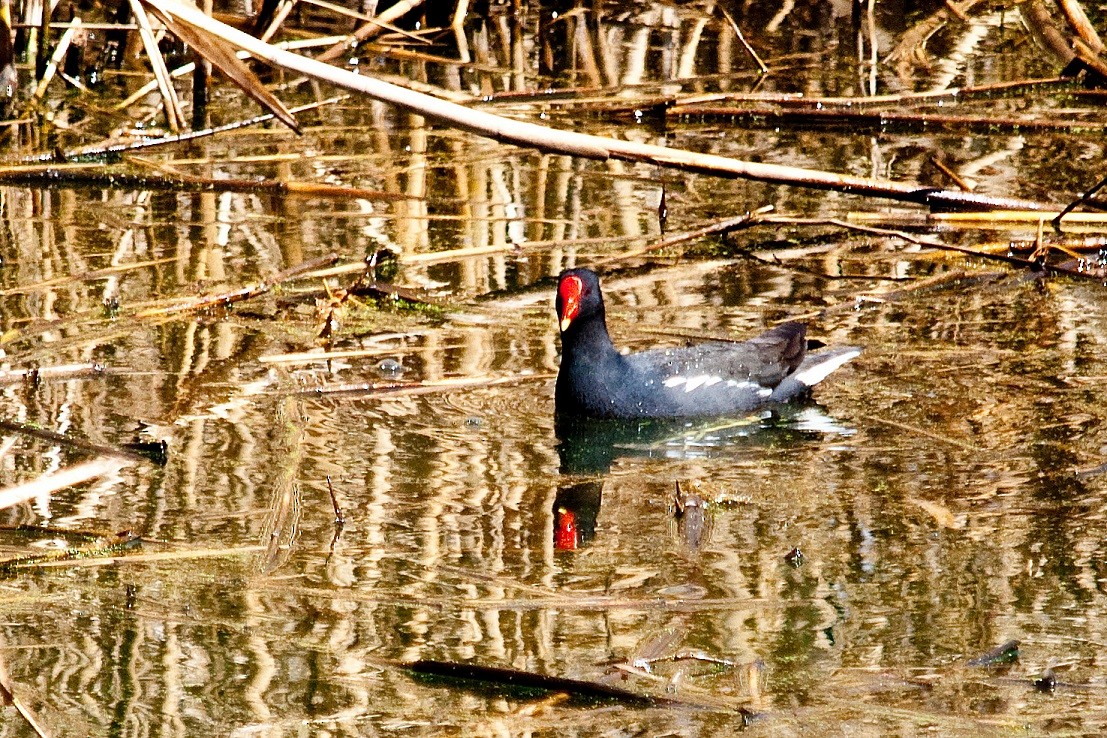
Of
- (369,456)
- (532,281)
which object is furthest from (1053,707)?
(532,281)

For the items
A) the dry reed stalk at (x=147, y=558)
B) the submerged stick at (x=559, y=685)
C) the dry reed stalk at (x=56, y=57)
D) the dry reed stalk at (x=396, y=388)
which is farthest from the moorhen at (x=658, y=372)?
the dry reed stalk at (x=56, y=57)

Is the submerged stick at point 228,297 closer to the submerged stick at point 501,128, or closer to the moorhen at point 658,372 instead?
the moorhen at point 658,372

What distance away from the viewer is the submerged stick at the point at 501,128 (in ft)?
13.4

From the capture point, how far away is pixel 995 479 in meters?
4.45

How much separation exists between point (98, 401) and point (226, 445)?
538 millimetres

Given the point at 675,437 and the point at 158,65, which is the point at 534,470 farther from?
the point at 158,65

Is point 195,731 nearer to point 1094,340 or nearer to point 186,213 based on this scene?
point 1094,340

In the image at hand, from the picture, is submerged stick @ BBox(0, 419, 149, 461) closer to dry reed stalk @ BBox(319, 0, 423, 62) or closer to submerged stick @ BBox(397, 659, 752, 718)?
submerged stick @ BBox(397, 659, 752, 718)

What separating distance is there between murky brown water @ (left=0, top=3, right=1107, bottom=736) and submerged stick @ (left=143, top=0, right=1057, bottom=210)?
674 millimetres

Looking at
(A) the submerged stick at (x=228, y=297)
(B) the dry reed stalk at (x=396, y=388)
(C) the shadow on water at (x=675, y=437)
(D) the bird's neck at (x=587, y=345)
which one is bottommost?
(C) the shadow on water at (x=675, y=437)

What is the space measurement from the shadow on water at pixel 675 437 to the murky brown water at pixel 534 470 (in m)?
0.02

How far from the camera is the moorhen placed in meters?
5.17

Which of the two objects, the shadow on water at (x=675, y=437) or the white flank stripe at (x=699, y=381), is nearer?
the shadow on water at (x=675, y=437)

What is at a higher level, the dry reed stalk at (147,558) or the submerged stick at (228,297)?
the submerged stick at (228,297)
